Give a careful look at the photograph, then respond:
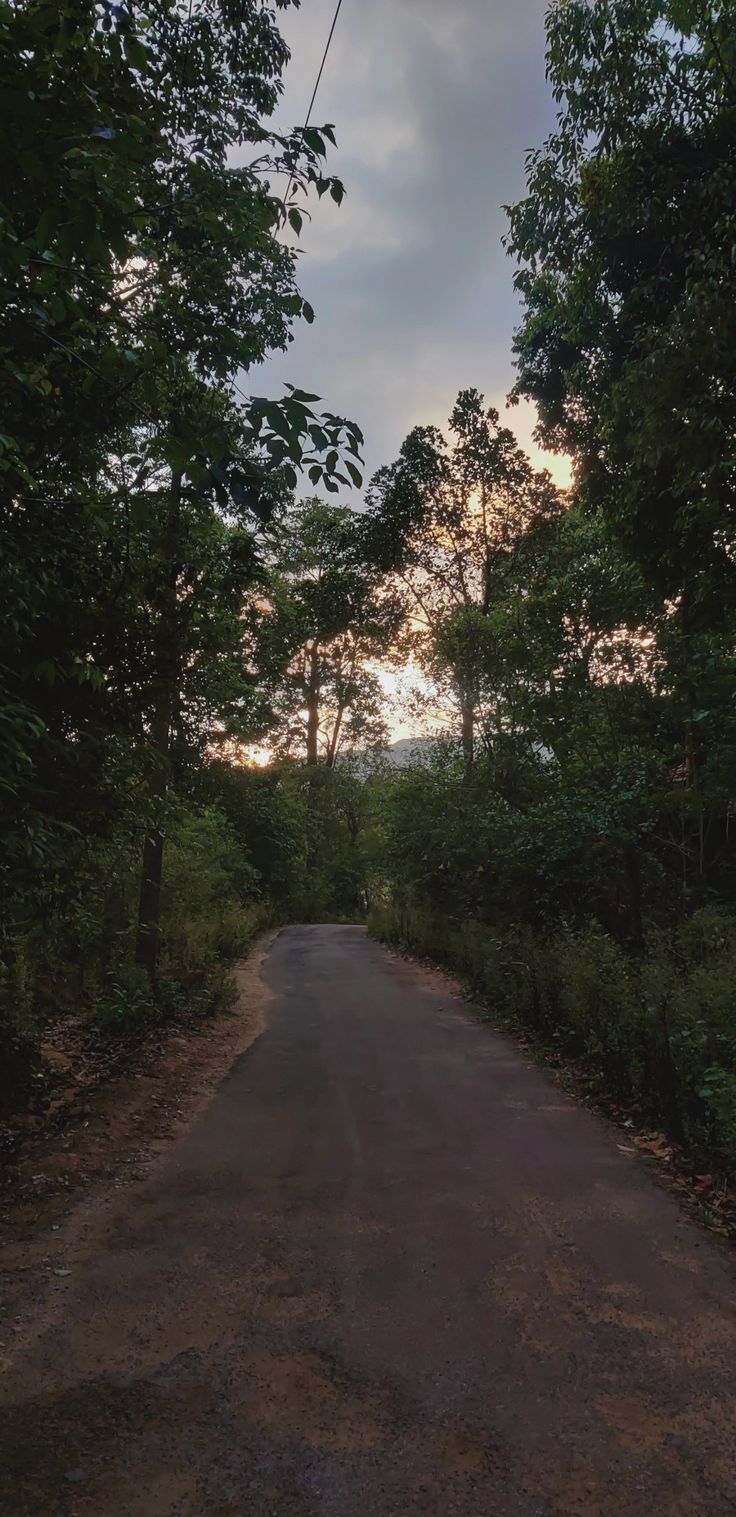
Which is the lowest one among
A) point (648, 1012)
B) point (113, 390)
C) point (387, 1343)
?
point (387, 1343)

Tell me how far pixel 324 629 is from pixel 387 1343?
45.4ft

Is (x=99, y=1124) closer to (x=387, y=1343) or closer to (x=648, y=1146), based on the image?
(x=387, y=1343)

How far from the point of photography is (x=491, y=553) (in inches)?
688

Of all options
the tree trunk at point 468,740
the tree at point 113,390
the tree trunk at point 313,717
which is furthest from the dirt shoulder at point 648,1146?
the tree trunk at point 313,717

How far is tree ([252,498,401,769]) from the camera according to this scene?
11188 millimetres

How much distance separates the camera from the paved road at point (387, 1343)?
246 centimetres

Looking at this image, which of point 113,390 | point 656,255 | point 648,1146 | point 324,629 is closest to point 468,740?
point 324,629

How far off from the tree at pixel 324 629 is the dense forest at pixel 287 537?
0.59 ft

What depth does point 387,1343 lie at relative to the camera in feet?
10.5

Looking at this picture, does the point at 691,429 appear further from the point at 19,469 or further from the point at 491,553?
the point at 491,553

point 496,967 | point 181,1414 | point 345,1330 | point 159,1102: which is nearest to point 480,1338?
point 345,1330

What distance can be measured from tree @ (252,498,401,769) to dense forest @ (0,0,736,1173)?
181mm

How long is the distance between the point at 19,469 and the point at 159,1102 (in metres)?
5.20

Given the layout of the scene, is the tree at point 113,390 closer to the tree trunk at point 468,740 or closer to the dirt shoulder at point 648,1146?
the dirt shoulder at point 648,1146
